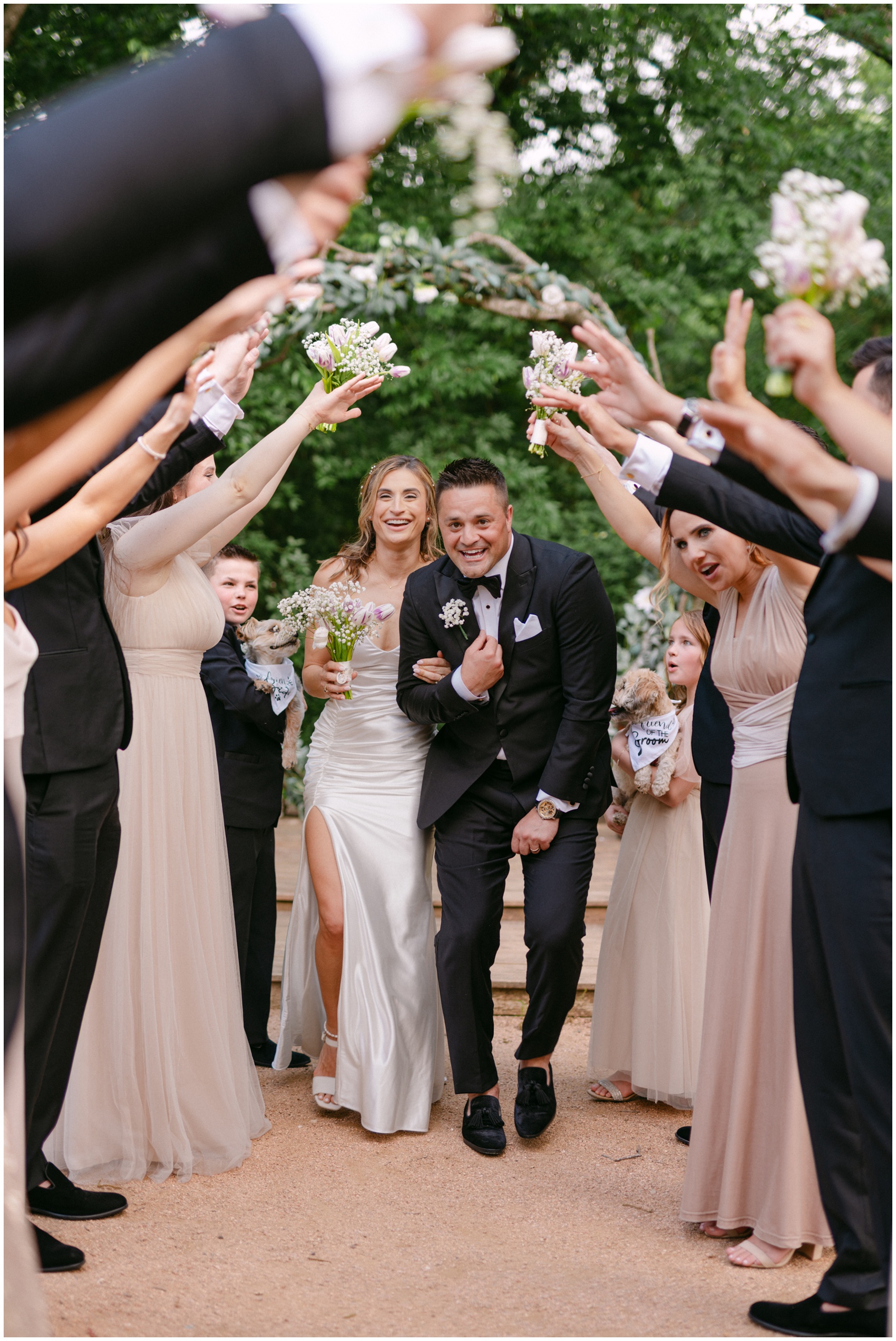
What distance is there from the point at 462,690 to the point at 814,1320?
2.29m

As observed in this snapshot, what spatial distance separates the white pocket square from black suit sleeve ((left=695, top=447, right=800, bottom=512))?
183 centimetres

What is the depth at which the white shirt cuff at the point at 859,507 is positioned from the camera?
1.98 m

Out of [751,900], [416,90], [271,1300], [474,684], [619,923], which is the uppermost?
[416,90]

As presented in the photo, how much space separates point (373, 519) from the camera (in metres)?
5.00

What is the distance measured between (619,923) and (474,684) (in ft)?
3.82

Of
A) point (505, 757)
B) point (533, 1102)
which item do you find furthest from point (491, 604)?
point (533, 1102)

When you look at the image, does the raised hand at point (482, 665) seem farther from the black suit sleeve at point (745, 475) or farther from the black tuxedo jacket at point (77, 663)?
the black suit sleeve at point (745, 475)

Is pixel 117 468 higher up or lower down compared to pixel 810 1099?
higher up

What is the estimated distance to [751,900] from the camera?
10.6ft

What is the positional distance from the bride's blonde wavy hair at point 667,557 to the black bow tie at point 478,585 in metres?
0.83

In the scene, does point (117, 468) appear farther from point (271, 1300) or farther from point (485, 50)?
point (271, 1300)

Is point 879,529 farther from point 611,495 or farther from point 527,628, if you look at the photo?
point 527,628

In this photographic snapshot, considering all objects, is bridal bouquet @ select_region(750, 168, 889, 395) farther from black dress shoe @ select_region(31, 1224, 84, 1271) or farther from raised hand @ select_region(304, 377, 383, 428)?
black dress shoe @ select_region(31, 1224, 84, 1271)

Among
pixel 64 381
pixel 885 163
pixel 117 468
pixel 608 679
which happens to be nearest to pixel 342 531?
pixel 885 163
